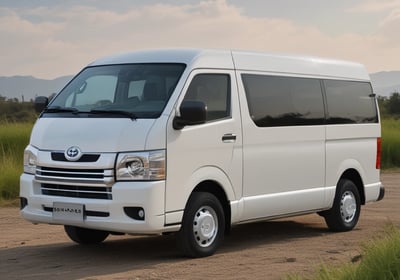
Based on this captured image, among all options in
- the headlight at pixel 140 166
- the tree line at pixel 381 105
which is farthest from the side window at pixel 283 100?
the tree line at pixel 381 105

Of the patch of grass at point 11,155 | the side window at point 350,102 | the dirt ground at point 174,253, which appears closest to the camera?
the dirt ground at point 174,253

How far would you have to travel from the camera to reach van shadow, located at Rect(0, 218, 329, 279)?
28.2 ft

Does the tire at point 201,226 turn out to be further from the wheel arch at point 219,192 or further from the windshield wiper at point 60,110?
the windshield wiper at point 60,110

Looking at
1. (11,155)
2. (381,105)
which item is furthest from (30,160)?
(381,105)

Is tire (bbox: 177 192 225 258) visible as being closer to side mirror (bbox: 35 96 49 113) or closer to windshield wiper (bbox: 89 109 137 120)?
windshield wiper (bbox: 89 109 137 120)

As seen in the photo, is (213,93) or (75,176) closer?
(75,176)

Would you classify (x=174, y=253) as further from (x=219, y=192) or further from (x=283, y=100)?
(x=283, y=100)

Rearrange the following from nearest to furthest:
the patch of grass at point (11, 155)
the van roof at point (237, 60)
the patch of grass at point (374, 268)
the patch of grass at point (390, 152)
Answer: the patch of grass at point (374, 268)
the van roof at point (237, 60)
the patch of grass at point (11, 155)
the patch of grass at point (390, 152)

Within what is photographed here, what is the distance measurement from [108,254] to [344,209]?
3.84 meters

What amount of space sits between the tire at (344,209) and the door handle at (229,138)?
272cm

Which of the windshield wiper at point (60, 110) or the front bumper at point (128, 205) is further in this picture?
the windshield wiper at point (60, 110)

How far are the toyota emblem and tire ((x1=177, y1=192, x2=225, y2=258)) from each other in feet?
4.32

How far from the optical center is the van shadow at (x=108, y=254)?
8.59 meters

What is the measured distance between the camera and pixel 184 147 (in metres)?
8.86
